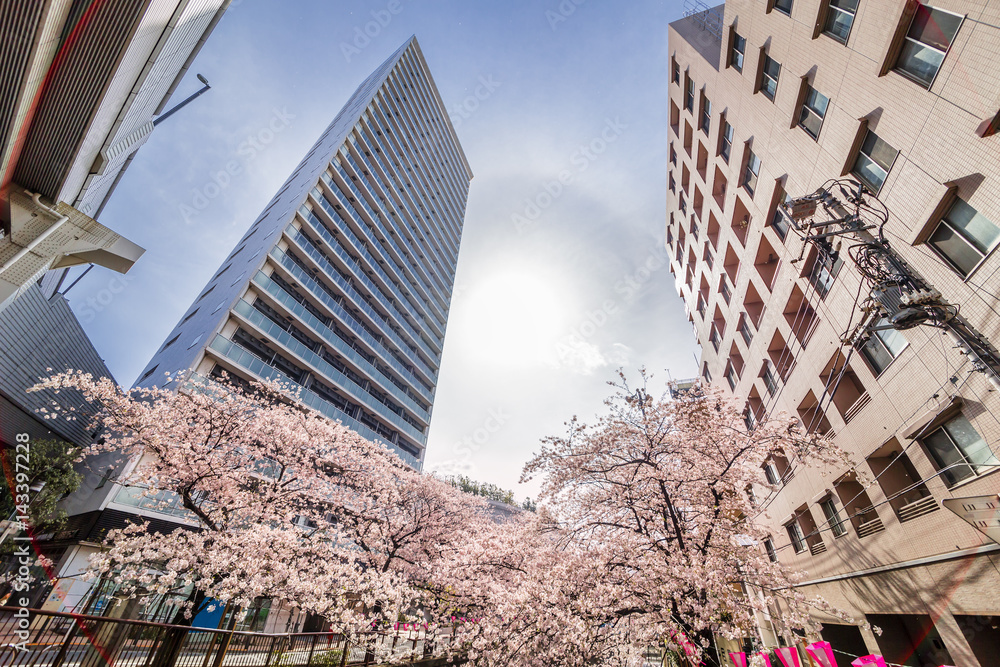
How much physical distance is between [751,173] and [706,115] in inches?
253

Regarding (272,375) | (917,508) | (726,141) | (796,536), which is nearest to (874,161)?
(917,508)

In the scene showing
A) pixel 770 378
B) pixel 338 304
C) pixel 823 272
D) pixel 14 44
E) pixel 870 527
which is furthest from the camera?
pixel 338 304

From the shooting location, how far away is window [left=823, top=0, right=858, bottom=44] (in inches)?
428

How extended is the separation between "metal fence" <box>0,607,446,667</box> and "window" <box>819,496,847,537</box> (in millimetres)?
16108

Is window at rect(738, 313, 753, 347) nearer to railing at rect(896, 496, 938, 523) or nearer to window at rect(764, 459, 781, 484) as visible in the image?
window at rect(764, 459, 781, 484)

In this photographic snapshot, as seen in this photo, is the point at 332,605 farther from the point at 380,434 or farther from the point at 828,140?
the point at 380,434

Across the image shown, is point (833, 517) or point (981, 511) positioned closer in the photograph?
point (981, 511)

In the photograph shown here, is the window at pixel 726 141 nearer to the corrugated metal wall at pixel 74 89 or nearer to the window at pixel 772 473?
the window at pixel 772 473

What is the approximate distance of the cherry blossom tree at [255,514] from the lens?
11.1 meters

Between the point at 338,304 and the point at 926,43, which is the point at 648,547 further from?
the point at 338,304

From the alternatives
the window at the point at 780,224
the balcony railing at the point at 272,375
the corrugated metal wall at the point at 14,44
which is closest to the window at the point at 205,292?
the balcony railing at the point at 272,375

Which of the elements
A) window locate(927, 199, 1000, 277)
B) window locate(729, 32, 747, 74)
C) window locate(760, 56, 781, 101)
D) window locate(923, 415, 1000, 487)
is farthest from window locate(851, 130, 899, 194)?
window locate(729, 32, 747, 74)

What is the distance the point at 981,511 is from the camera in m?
7.87

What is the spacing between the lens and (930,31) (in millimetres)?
8695
